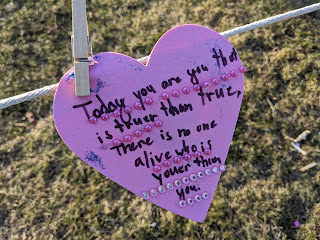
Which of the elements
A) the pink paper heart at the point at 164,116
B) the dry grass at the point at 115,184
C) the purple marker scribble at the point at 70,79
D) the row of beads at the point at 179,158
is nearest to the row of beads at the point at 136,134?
the pink paper heart at the point at 164,116

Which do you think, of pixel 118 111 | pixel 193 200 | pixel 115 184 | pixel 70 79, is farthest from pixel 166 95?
pixel 115 184

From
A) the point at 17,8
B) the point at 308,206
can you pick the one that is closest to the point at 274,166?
the point at 308,206

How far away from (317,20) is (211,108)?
174 cm

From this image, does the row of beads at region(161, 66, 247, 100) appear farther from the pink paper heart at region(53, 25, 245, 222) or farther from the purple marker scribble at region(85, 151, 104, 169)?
the purple marker scribble at region(85, 151, 104, 169)

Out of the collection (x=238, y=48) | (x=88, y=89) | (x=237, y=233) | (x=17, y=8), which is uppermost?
(x=88, y=89)

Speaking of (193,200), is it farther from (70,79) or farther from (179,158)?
(70,79)

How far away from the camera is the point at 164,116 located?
1.24 m

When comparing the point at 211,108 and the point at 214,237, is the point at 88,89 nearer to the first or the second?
the point at 211,108

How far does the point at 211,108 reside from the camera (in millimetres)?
1290

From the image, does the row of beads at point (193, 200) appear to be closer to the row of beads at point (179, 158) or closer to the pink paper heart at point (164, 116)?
the pink paper heart at point (164, 116)

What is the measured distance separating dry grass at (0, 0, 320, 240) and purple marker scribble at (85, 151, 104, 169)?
904mm

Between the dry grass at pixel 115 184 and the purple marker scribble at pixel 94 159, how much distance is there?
0.90 m

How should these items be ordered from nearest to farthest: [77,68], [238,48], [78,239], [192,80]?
[77,68]
[192,80]
[78,239]
[238,48]

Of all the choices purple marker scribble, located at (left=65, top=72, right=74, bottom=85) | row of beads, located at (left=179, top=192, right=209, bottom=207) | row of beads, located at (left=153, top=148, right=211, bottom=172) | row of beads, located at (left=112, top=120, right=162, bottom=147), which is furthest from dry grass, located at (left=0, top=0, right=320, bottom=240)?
purple marker scribble, located at (left=65, top=72, right=74, bottom=85)
